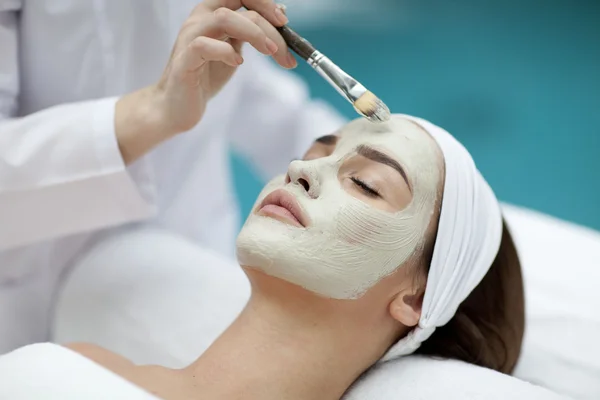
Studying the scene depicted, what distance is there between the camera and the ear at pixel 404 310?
1.06 m

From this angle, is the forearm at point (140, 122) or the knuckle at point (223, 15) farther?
the forearm at point (140, 122)

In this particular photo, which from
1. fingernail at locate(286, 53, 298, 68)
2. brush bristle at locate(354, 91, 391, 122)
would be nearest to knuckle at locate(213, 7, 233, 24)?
fingernail at locate(286, 53, 298, 68)

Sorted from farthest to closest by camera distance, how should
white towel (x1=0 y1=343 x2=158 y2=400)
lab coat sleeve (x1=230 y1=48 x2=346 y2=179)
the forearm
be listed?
lab coat sleeve (x1=230 y1=48 x2=346 y2=179) → the forearm → white towel (x1=0 y1=343 x2=158 y2=400)

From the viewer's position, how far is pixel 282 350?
102 cm

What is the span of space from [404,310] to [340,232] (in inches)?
7.3

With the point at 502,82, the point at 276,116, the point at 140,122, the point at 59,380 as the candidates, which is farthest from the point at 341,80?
the point at 502,82

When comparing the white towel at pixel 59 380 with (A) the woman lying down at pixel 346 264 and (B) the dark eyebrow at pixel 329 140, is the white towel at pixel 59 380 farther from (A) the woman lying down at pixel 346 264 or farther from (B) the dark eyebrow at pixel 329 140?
(B) the dark eyebrow at pixel 329 140

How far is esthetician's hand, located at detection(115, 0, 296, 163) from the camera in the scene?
3.25 feet

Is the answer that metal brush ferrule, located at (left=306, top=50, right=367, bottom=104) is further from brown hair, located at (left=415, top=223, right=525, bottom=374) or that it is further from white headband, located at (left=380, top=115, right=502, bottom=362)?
brown hair, located at (left=415, top=223, right=525, bottom=374)

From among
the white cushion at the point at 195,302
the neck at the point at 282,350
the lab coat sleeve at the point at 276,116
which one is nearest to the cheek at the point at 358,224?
the neck at the point at 282,350

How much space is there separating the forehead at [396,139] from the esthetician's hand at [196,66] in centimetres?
15

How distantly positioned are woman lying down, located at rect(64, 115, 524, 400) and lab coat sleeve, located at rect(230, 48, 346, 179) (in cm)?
56

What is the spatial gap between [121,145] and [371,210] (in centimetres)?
45

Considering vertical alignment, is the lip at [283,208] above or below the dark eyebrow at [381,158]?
below
